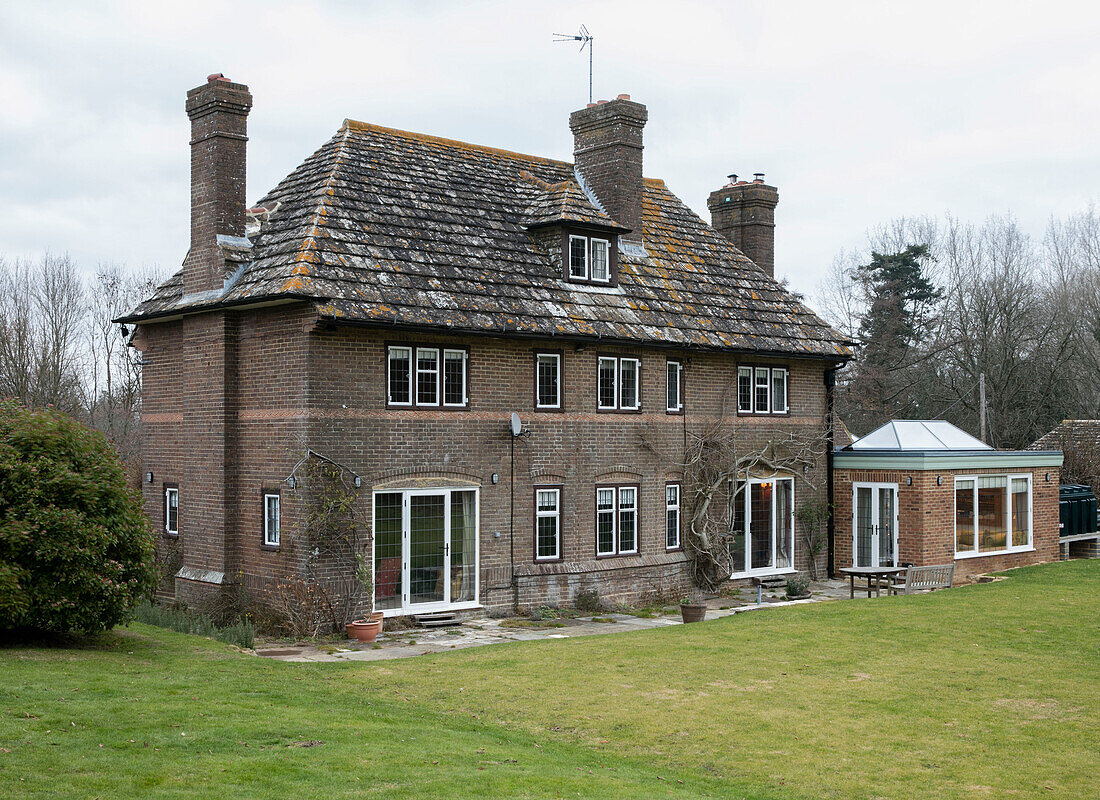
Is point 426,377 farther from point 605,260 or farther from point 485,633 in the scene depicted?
point 605,260

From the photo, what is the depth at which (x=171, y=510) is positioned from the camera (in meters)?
20.9

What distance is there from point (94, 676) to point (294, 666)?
3.32m

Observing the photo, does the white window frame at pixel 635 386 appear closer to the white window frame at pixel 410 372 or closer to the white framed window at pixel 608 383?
the white framed window at pixel 608 383

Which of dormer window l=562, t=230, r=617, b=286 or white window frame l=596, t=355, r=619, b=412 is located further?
dormer window l=562, t=230, r=617, b=286

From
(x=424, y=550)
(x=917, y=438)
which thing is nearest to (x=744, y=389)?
(x=917, y=438)

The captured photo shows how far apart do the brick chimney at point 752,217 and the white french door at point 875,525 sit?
6691 millimetres

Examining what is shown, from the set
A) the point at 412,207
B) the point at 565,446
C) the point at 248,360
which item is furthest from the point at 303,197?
the point at 565,446

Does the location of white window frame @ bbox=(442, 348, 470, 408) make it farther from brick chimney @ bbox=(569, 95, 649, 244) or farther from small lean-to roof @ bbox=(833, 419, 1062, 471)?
small lean-to roof @ bbox=(833, 419, 1062, 471)

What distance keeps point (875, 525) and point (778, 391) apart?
3929 millimetres

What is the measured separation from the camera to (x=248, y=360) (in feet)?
61.8

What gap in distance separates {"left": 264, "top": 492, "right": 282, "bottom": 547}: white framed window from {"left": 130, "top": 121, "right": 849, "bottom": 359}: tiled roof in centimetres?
345

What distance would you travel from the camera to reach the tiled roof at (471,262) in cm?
1816

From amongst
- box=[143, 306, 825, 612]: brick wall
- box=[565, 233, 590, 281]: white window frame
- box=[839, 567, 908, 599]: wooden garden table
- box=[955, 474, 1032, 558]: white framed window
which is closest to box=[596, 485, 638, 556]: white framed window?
box=[143, 306, 825, 612]: brick wall

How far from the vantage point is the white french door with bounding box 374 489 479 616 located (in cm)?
1820
